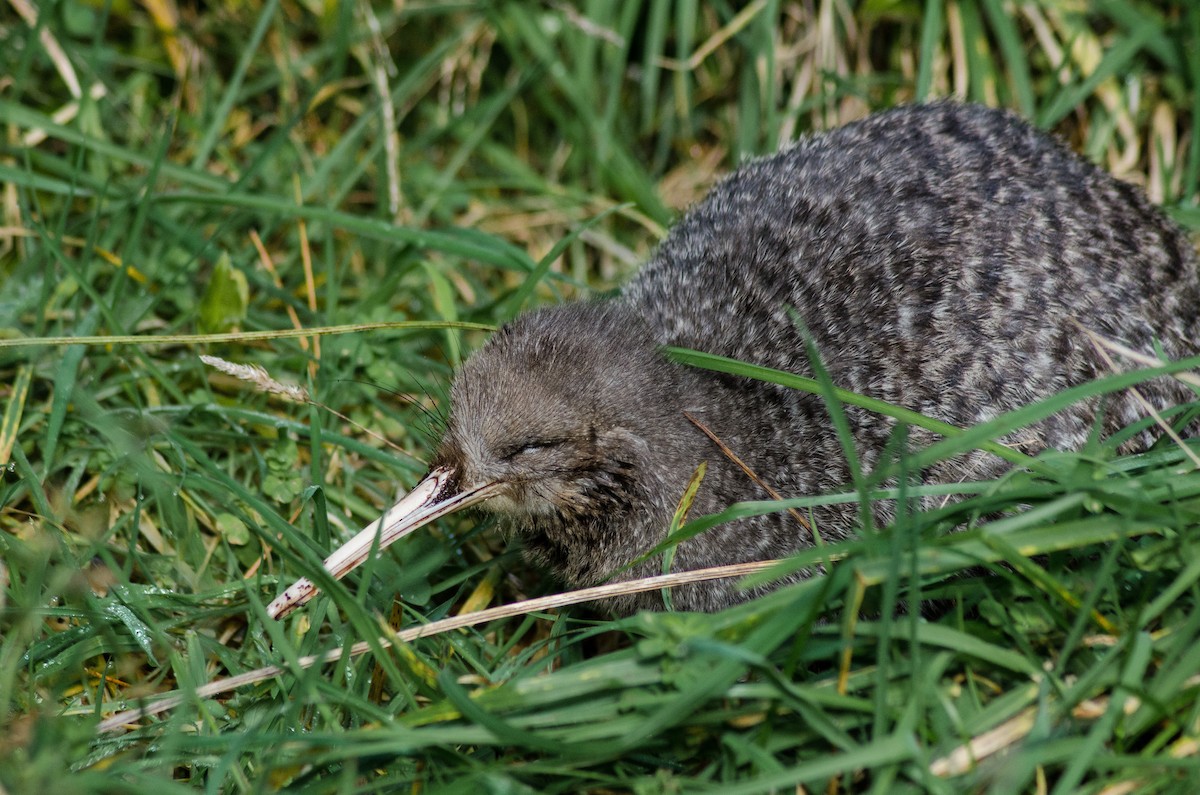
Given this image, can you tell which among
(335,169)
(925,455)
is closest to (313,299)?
Result: (335,169)

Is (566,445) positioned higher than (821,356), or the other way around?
(821,356)

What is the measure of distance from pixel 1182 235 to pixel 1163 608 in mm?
1500

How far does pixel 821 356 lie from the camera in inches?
127

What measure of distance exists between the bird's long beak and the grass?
0.10m

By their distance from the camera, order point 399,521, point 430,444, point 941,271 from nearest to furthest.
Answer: point 399,521
point 941,271
point 430,444

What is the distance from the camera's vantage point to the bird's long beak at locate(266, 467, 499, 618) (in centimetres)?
298

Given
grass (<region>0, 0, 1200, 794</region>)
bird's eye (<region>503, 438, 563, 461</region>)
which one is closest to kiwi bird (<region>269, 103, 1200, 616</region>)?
bird's eye (<region>503, 438, 563, 461</region>)

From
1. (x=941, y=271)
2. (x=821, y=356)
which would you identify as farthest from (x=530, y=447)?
(x=941, y=271)

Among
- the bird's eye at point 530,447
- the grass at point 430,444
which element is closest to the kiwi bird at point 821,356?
the bird's eye at point 530,447

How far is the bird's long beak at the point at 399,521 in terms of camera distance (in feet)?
9.78

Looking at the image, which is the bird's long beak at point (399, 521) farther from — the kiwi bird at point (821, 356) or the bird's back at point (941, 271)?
the bird's back at point (941, 271)

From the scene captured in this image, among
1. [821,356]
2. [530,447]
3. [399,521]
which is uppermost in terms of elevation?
[821,356]

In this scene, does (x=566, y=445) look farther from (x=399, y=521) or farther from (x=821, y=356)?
(x=821, y=356)

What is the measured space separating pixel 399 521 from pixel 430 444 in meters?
0.45
